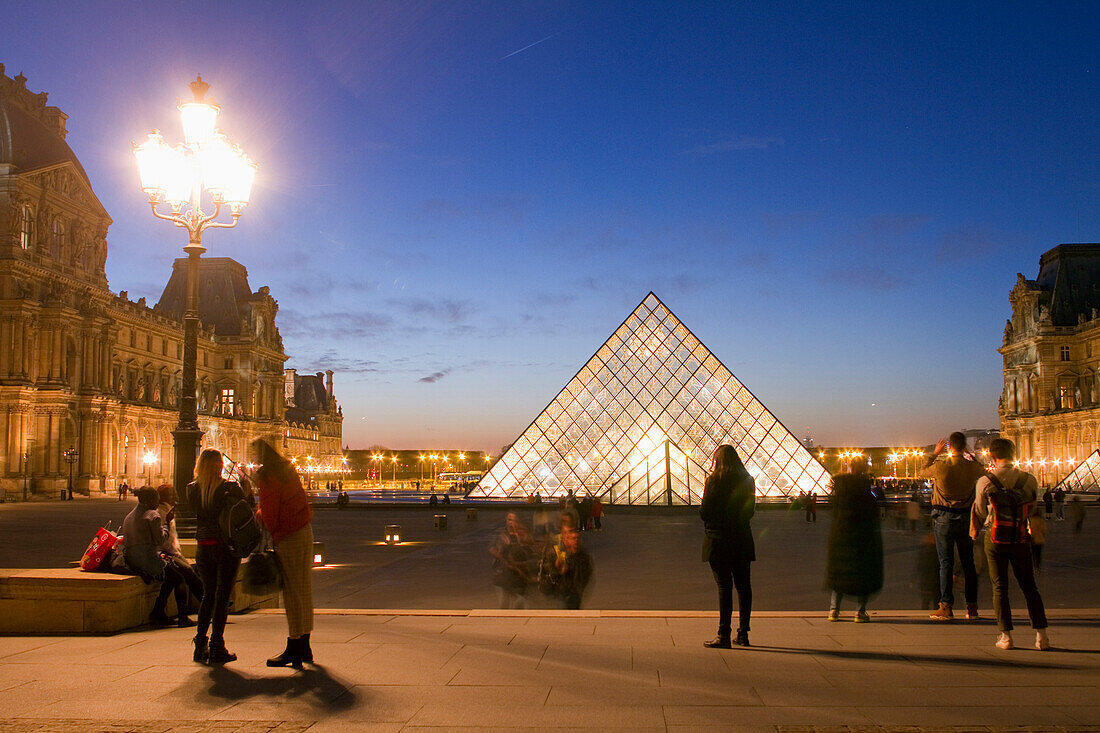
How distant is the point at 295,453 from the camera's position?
87.6 meters

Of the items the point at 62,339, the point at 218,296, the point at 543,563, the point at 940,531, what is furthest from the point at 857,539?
the point at 218,296

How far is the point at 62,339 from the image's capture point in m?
41.7

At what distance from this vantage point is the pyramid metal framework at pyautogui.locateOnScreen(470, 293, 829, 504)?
35.2m

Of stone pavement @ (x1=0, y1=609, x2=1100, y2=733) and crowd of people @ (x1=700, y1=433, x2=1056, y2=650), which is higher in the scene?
crowd of people @ (x1=700, y1=433, x2=1056, y2=650)

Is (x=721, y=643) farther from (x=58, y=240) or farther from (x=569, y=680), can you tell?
(x=58, y=240)

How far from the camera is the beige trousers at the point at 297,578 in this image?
502 centimetres

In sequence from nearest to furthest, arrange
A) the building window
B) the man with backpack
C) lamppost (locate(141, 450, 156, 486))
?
the man with backpack, lamppost (locate(141, 450, 156, 486)), the building window

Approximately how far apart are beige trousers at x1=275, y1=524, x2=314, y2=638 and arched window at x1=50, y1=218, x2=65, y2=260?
43950 millimetres

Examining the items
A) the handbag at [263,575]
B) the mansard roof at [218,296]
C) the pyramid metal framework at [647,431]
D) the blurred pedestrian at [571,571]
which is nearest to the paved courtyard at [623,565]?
the blurred pedestrian at [571,571]

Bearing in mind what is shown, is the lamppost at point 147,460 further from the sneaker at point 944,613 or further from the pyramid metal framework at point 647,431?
the sneaker at point 944,613

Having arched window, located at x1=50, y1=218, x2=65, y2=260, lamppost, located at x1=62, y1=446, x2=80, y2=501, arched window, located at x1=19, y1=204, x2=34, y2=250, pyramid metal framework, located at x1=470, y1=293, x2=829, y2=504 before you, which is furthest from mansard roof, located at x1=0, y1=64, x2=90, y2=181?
pyramid metal framework, located at x1=470, y1=293, x2=829, y2=504

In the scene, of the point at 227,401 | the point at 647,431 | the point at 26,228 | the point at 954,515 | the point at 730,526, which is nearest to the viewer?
the point at 730,526

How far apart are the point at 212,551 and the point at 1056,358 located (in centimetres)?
7487

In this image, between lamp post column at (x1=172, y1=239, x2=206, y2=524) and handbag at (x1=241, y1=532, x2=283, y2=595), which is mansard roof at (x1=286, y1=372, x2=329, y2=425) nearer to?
lamp post column at (x1=172, y1=239, x2=206, y2=524)
